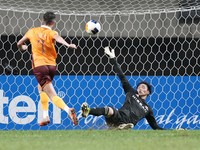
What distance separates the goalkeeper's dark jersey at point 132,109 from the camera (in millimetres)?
7621

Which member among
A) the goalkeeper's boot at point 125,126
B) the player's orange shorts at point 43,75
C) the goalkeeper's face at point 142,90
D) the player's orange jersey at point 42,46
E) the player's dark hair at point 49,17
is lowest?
the goalkeeper's boot at point 125,126

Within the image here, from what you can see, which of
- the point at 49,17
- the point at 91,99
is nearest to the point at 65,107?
the point at 49,17

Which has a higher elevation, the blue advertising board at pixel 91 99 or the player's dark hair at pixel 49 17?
the player's dark hair at pixel 49 17

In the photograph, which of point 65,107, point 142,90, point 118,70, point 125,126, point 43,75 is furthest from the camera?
point 142,90

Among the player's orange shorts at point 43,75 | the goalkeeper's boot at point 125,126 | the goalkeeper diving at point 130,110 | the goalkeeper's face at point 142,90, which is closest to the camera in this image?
the player's orange shorts at point 43,75

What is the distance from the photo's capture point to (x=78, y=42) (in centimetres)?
972

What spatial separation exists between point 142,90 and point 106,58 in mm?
2329

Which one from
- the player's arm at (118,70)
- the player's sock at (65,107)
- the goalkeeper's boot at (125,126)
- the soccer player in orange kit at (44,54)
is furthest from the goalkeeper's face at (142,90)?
the player's sock at (65,107)

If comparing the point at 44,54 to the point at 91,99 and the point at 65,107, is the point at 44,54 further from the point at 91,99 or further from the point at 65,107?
the point at 91,99

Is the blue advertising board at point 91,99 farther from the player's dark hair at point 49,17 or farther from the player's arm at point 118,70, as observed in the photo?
the player's dark hair at point 49,17

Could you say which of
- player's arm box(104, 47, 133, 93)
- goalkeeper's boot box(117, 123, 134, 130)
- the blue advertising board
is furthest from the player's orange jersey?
the blue advertising board

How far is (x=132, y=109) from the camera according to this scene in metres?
7.68

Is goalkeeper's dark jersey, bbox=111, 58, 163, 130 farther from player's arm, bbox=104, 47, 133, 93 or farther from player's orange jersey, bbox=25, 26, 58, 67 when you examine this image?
player's orange jersey, bbox=25, 26, 58, 67

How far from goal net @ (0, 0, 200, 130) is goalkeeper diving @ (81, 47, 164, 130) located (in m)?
0.78
